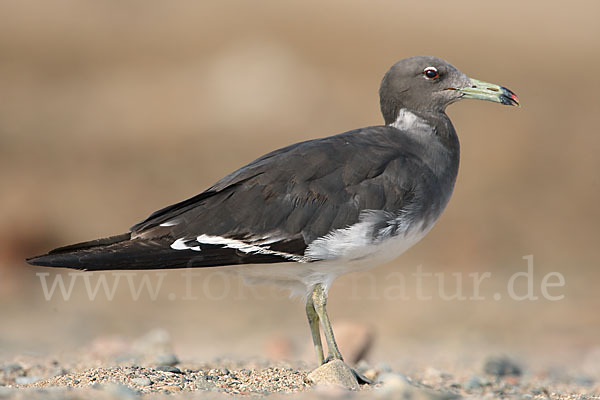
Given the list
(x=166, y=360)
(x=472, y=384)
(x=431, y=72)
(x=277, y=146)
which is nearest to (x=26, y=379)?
(x=166, y=360)

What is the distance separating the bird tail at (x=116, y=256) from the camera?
5809mm

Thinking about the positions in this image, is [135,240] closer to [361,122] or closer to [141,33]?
[361,122]

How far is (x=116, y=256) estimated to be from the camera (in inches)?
231

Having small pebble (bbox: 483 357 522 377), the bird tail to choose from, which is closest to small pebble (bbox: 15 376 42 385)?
the bird tail

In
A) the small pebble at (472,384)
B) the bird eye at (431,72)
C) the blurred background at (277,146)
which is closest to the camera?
the small pebble at (472,384)

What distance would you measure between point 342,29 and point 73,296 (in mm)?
14962

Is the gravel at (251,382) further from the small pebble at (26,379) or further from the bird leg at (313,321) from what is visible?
the bird leg at (313,321)

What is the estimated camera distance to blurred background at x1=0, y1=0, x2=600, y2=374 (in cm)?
1196

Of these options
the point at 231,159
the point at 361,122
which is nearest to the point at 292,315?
the point at 231,159

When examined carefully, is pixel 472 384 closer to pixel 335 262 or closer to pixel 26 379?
pixel 335 262

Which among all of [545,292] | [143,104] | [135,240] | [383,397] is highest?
[143,104]

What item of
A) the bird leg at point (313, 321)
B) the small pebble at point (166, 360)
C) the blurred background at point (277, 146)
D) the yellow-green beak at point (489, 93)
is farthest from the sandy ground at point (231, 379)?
the yellow-green beak at point (489, 93)

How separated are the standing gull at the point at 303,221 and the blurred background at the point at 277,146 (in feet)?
7.08

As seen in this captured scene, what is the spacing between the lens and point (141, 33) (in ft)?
84.2
